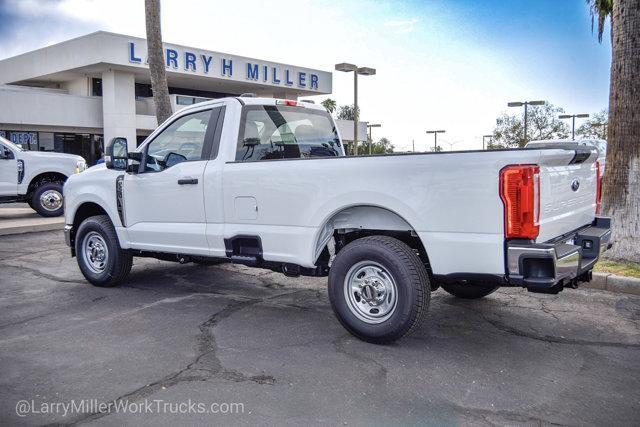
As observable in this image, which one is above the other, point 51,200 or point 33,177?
point 33,177

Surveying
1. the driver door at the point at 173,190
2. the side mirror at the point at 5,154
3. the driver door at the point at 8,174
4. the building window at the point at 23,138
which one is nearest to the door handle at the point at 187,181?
the driver door at the point at 173,190

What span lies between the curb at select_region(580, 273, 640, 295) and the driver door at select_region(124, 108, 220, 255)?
4465 mm

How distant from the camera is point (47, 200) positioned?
13680 mm

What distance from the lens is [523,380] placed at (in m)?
3.79

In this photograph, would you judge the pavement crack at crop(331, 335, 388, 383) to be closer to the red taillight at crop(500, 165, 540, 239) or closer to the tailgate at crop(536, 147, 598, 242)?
the red taillight at crop(500, 165, 540, 239)

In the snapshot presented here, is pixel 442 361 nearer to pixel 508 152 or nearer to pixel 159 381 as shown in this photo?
pixel 508 152

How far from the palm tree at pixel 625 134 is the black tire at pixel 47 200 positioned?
12.2 meters

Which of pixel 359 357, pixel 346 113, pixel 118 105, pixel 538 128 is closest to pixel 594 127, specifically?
pixel 538 128

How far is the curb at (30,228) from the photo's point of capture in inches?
440

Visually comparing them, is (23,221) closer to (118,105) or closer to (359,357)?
→ (359,357)

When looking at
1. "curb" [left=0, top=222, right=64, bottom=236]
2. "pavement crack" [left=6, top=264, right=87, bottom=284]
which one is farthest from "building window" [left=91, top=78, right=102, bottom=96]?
"pavement crack" [left=6, top=264, right=87, bottom=284]

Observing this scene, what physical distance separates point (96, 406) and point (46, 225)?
31.8ft

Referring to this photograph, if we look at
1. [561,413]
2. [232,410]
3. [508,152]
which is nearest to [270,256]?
[232,410]

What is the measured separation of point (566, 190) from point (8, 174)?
13.0m
